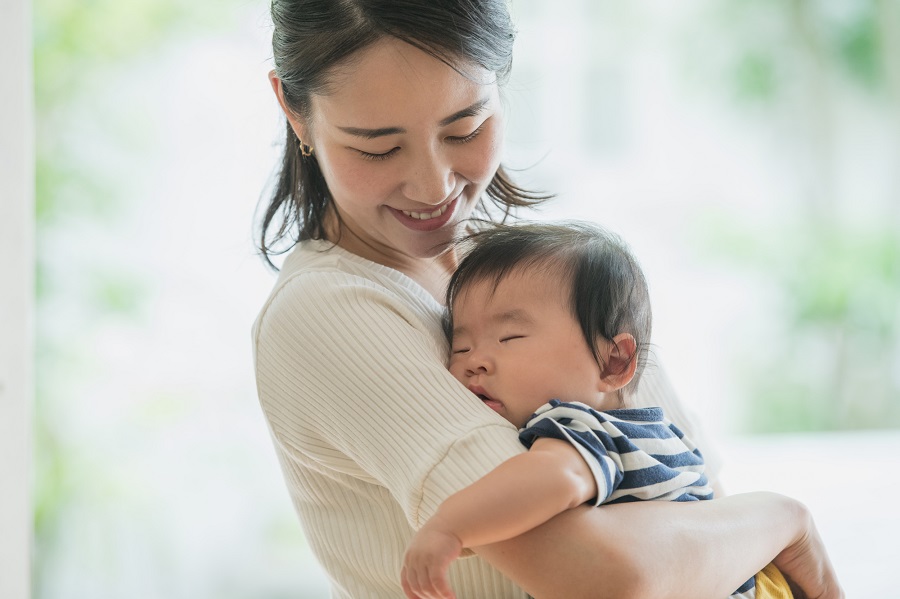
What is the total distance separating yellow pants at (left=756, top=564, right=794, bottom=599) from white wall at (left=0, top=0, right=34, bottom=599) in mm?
1902

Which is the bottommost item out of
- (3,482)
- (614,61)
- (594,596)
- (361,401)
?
(3,482)

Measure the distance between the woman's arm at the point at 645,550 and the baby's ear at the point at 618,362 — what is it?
189mm

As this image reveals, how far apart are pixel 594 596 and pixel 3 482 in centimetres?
199

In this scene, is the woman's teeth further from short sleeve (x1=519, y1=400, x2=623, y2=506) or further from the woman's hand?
the woman's hand

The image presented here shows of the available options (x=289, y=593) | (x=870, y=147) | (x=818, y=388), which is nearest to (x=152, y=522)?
(x=289, y=593)

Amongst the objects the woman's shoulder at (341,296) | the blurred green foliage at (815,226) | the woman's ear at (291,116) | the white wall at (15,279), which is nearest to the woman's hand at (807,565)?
the woman's shoulder at (341,296)

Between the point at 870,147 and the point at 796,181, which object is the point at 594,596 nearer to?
the point at 796,181

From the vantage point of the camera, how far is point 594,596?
0.91 m

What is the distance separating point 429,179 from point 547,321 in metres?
0.23

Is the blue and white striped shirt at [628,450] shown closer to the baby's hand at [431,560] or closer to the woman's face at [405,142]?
the baby's hand at [431,560]

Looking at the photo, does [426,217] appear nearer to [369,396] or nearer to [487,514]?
[369,396]

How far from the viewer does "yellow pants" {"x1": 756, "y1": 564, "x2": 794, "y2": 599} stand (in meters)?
1.17

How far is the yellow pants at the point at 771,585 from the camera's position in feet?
3.84

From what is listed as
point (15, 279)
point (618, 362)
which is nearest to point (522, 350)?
point (618, 362)
